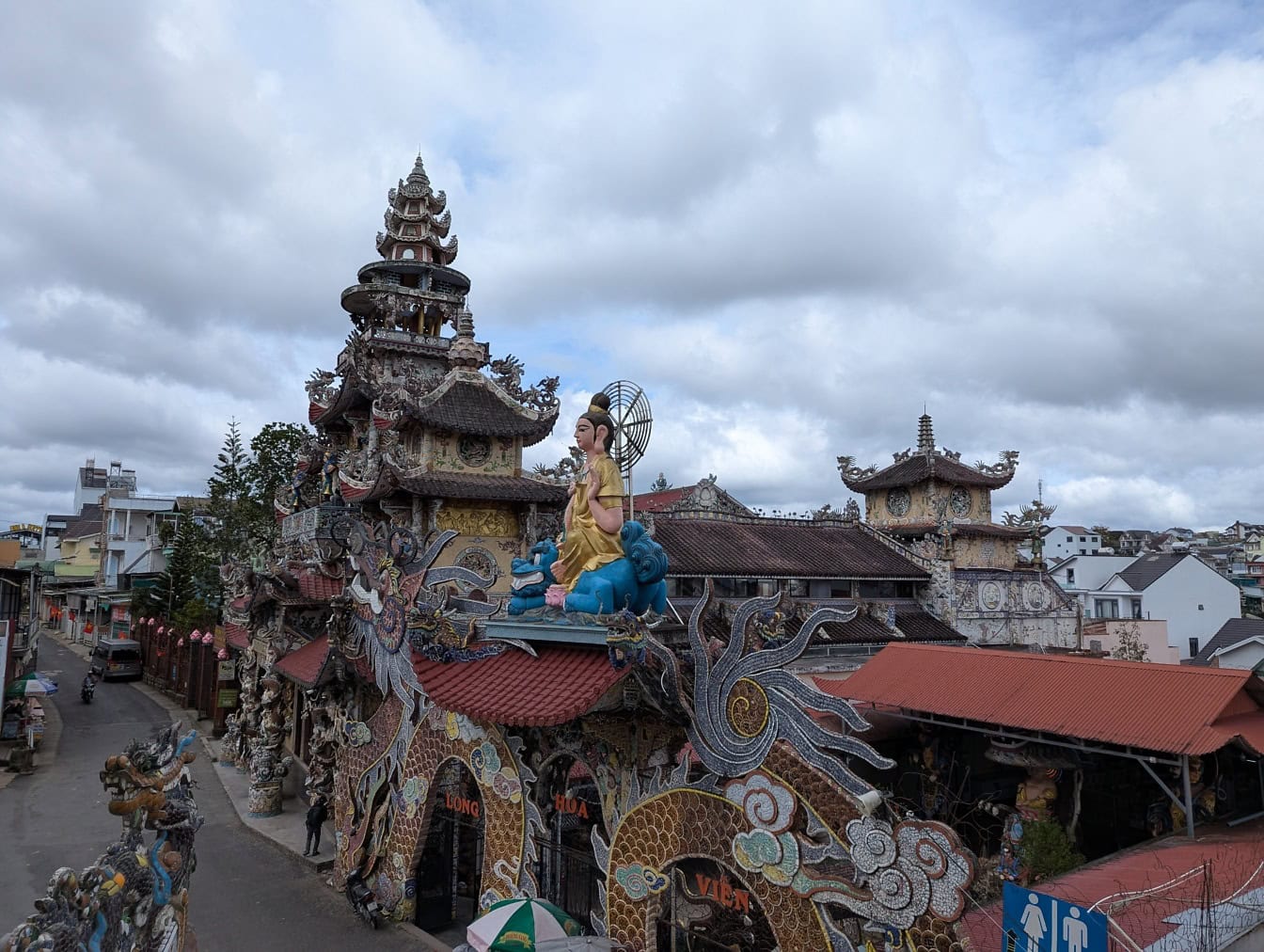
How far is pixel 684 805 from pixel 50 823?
1867cm

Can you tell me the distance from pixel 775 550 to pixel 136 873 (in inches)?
926

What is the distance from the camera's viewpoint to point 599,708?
9000mm

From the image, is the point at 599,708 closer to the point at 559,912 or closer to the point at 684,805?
the point at 684,805

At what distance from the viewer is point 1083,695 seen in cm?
1262

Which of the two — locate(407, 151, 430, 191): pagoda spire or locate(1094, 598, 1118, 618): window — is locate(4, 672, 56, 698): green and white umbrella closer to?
locate(407, 151, 430, 191): pagoda spire

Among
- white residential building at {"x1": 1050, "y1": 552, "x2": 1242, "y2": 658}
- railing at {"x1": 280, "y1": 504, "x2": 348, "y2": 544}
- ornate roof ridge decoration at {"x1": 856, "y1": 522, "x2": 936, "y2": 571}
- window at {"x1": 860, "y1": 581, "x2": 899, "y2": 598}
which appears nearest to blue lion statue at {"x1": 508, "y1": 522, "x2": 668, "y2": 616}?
railing at {"x1": 280, "y1": 504, "x2": 348, "y2": 544}

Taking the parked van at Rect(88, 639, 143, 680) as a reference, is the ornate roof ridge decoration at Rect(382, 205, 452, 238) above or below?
above

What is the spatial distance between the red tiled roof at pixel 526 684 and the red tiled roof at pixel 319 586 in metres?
9.86

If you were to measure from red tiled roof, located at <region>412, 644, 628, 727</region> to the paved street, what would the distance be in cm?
427

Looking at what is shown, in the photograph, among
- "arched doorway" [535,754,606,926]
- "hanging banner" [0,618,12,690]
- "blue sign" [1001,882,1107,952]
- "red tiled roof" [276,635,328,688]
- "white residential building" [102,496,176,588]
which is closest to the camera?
"blue sign" [1001,882,1107,952]

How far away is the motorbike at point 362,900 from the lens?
41.3ft

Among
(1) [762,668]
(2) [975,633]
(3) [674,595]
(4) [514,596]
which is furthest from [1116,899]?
(2) [975,633]

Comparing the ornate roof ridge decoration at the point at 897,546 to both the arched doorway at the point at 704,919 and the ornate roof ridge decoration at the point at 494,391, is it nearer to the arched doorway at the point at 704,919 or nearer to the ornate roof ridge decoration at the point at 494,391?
the ornate roof ridge decoration at the point at 494,391

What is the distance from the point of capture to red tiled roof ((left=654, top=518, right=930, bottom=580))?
26.3 meters
